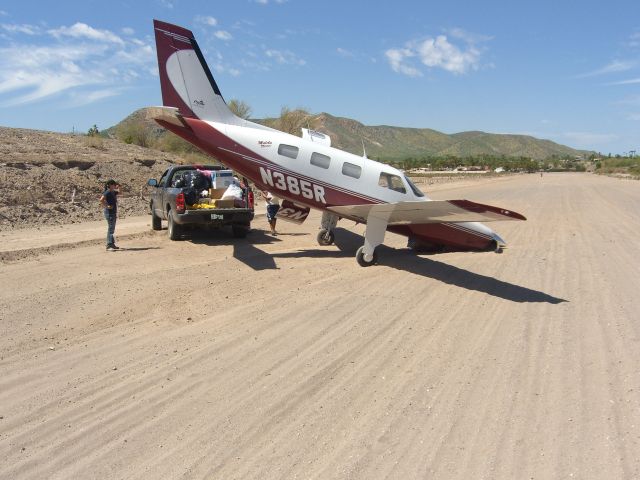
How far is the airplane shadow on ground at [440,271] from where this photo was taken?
9.11 meters

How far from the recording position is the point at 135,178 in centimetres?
2781

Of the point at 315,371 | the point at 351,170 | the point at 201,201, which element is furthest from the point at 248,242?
the point at 315,371

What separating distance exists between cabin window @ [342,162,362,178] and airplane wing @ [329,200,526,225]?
802mm

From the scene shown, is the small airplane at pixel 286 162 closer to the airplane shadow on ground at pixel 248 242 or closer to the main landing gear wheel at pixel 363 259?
the main landing gear wheel at pixel 363 259

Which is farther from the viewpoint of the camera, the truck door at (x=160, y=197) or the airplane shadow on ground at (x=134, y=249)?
the truck door at (x=160, y=197)

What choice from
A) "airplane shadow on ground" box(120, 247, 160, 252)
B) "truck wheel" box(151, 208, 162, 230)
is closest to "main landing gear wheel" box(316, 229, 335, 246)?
"airplane shadow on ground" box(120, 247, 160, 252)

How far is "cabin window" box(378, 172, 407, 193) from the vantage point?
12.3 metres

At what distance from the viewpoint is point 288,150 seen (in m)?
12.0

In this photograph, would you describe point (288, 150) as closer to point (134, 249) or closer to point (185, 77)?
point (185, 77)

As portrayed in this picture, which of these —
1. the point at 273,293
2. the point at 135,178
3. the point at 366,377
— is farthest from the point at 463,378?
the point at 135,178

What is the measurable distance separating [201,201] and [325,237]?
143 inches

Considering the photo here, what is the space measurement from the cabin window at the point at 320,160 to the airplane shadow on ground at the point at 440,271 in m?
2.26

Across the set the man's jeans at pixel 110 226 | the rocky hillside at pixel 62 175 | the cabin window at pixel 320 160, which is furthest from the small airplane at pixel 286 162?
the rocky hillside at pixel 62 175

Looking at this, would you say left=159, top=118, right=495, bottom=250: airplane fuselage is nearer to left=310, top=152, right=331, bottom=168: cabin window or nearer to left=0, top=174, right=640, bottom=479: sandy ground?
left=310, top=152, right=331, bottom=168: cabin window
